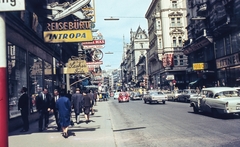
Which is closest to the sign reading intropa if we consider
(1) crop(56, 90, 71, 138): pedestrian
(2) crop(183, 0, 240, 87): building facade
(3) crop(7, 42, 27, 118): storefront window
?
(1) crop(56, 90, 71, 138): pedestrian

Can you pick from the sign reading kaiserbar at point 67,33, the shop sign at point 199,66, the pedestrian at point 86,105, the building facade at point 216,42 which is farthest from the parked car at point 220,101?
the shop sign at point 199,66

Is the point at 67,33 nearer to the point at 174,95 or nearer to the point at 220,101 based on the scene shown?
the point at 220,101

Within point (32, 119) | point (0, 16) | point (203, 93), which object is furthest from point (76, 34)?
point (0, 16)

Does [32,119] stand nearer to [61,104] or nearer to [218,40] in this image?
[61,104]

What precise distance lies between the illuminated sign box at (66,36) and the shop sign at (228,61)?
21689 mm

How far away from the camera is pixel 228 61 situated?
32969 millimetres

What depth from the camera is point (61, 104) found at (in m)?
10.4

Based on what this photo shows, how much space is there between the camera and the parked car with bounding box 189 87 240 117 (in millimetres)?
14016

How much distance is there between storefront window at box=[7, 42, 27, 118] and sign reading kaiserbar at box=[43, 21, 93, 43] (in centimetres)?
181

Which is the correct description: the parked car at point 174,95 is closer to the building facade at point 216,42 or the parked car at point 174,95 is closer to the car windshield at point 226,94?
the building facade at point 216,42

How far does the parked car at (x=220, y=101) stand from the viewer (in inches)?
552

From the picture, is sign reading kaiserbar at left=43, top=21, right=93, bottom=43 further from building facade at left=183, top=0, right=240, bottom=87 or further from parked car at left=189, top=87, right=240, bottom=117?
building facade at left=183, top=0, right=240, bottom=87

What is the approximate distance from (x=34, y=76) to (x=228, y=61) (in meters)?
24.8

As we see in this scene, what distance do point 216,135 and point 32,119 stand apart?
11.0 metres
